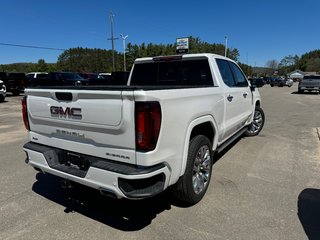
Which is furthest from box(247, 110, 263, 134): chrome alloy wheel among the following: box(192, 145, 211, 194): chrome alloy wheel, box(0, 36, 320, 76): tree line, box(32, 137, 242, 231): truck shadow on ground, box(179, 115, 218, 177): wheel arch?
box(0, 36, 320, 76): tree line

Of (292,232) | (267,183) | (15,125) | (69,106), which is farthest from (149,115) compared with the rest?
(15,125)

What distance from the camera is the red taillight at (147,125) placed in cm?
301

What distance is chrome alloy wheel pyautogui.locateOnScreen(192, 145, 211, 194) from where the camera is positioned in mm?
4086

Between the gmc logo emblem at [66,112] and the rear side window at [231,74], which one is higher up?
the rear side window at [231,74]

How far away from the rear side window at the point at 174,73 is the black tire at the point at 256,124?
3610mm

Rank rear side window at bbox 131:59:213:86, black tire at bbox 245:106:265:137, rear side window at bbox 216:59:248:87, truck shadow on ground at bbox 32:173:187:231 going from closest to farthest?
truck shadow on ground at bbox 32:173:187:231 → rear side window at bbox 131:59:213:86 → rear side window at bbox 216:59:248:87 → black tire at bbox 245:106:265:137

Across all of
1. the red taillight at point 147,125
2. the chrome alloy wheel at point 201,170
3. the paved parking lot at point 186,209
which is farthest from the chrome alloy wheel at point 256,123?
the red taillight at point 147,125

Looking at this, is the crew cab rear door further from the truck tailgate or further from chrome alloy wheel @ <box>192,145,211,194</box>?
the truck tailgate

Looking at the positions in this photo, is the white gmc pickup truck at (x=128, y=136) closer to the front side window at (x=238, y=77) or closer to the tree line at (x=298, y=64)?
the front side window at (x=238, y=77)

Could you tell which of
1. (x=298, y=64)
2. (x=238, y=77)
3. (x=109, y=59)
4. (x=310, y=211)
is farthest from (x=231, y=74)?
(x=298, y=64)

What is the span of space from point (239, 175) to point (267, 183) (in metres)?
0.50

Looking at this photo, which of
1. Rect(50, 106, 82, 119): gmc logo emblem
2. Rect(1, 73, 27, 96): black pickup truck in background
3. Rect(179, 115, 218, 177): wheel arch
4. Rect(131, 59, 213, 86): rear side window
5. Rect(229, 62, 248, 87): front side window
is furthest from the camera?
Rect(1, 73, 27, 96): black pickup truck in background

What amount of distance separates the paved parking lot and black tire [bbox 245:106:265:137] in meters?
2.33

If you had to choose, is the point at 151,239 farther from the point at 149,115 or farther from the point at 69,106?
the point at 69,106
